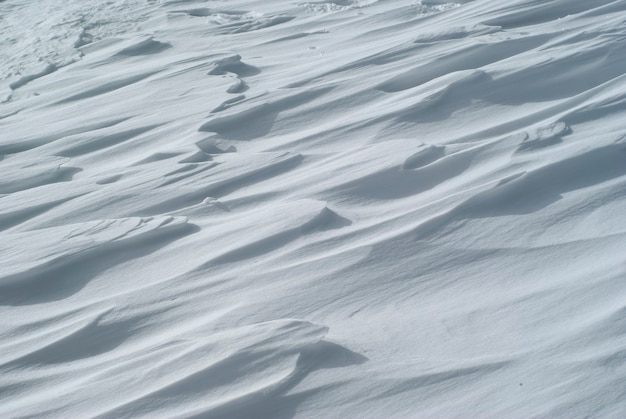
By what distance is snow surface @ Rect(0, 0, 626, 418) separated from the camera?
4.32ft

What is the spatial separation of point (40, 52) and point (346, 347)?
2.74 m

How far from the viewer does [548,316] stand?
138cm

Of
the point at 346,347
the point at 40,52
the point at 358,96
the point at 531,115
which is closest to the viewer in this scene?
the point at 346,347

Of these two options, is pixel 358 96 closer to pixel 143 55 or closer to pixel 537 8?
pixel 537 8

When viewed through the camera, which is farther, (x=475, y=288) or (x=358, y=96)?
(x=358, y=96)

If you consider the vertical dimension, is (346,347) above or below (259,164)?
below

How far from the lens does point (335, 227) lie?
176 centimetres

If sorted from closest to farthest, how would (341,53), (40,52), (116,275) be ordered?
(116,275) → (341,53) → (40,52)

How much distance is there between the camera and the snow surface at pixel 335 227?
1.32 meters

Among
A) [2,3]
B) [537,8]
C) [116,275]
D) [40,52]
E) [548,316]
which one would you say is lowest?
[548,316]

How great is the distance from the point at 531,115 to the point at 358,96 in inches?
22.7

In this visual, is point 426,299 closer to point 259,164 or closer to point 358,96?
point 259,164

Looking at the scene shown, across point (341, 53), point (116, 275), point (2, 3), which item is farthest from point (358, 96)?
point (2, 3)

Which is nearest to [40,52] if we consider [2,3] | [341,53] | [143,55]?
[143,55]
